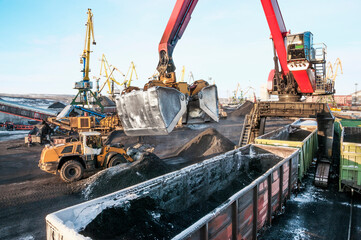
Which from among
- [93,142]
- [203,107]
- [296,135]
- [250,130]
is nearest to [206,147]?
[250,130]

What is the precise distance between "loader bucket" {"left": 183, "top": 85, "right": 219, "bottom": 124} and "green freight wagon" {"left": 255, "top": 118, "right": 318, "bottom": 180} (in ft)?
10.6

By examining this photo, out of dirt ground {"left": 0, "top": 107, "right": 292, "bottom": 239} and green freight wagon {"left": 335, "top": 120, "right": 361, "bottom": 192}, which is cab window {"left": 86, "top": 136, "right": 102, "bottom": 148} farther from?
green freight wagon {"left": 335, "top": 120, "right": 361, "bottom": 192}

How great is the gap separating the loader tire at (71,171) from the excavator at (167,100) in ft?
19.0

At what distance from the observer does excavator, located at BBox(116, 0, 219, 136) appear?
16.4ft

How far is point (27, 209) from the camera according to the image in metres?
7.98

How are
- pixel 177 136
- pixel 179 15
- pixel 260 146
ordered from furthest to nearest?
pixel 177 136 < pixel 260 146 < pixel 179 15

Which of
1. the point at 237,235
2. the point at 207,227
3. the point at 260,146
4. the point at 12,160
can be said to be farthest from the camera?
the point at 12,160

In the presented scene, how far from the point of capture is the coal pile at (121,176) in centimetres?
923

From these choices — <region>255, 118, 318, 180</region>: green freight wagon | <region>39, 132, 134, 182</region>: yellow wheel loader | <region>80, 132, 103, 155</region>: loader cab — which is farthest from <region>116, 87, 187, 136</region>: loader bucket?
<region>39, 132, 134, 182</region>: yellow wheel loader

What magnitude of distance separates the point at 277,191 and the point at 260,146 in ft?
9.34

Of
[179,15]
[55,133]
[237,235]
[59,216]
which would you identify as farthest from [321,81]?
[55,133]

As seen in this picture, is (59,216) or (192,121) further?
(192,121)

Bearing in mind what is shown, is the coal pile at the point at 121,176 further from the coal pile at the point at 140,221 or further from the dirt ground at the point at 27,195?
the coal pile at the point at 140,221

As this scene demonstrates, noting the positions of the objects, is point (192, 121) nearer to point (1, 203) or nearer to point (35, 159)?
point (1, 203)
